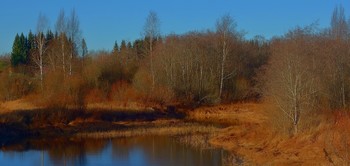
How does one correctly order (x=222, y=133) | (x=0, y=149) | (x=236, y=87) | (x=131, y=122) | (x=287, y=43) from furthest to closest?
(x=236, y=87), (x=131, y=122), (x=222, y=133), (x=0, y=149), (x=287, y=43)

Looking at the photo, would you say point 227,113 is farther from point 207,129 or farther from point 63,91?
point 63,91

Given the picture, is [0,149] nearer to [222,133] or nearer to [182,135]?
[182,135]

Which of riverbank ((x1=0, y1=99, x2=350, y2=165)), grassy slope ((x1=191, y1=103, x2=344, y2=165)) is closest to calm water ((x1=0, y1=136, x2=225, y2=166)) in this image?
riverbank ((x1=0, y1=99, x2=350, y2=165))

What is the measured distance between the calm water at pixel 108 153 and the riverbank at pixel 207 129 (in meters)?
1.59

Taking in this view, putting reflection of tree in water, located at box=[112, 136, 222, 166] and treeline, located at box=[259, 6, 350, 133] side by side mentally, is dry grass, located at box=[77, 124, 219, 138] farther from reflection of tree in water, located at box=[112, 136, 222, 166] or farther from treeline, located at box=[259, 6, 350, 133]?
treeline, located at box=[259, 6, 350, 133]

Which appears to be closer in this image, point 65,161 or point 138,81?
point 65,161

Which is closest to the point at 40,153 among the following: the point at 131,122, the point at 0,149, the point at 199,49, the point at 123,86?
the point at 0,149

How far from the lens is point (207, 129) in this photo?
3331 centimetres

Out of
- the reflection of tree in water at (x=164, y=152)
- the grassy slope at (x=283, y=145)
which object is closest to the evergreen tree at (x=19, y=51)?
the reflection of tree in water at (x=164, y=152)

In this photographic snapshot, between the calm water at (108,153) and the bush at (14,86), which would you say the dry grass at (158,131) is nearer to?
the calm water at (108,153)

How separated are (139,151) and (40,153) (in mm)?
5188

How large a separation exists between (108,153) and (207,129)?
10.9 m

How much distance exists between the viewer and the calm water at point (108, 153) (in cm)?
2148

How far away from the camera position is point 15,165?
20891 millimetres
